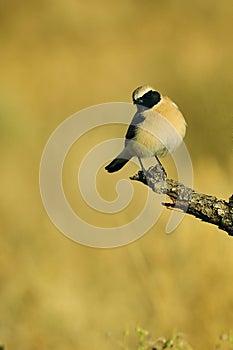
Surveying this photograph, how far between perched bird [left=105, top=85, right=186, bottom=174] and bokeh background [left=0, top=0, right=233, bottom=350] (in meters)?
0.23

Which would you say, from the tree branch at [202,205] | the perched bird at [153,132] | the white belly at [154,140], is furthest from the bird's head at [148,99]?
the tree branch at [202,205]

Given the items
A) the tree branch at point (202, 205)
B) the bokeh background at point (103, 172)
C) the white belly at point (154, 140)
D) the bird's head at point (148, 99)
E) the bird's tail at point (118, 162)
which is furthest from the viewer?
the bokeh background at point (103, 172)

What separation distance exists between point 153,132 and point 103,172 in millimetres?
2576

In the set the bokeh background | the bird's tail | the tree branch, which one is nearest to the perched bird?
the bird's tail

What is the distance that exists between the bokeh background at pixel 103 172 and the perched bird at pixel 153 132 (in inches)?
9.0

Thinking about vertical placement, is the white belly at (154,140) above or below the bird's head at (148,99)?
below

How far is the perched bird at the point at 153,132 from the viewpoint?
12.0 ft

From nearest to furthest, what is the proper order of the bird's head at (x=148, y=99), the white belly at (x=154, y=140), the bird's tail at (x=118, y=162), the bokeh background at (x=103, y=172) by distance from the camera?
the white belly at (x=154, y=140), the bird's tail at (x=118, y=162), the bird's head at (x=148, y=99), the bokeh background at (x=103, y=172)

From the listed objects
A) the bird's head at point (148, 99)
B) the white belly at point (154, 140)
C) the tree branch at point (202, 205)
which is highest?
the bird's head at point (148, 99)

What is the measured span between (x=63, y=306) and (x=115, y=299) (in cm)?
28

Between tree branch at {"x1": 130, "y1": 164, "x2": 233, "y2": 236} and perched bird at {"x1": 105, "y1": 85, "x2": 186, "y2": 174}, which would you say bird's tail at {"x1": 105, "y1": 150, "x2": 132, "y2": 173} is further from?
tree branch at {"x1": 130, "y1": 164, "x2": 233, "y2": 236}

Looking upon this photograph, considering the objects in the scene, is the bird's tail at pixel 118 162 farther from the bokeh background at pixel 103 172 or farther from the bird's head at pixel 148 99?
the bokeh background at pixel 103 172

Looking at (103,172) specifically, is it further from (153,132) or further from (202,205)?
(202,205)

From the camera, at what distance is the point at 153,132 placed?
3.71m
